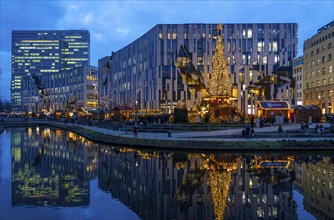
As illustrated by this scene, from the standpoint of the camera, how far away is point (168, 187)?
19.7m

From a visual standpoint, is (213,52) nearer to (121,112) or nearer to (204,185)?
(121,112)

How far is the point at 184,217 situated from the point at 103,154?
70.7ft

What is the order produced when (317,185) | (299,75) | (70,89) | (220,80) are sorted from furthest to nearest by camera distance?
(70,89) → (299,75) → (220,80) → (317,185)

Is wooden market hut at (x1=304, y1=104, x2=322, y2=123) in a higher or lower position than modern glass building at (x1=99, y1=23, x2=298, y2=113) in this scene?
lower

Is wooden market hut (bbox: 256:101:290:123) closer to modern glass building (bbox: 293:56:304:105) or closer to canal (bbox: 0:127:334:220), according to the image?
canal (bbox: 0:127:334:220)

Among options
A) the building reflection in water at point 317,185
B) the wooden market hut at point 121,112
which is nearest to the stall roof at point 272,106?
the wooden market hut at point 121,112

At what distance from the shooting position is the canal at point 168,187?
15031mm

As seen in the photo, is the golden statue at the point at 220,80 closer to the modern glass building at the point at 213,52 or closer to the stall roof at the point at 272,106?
the stall roof at the point at 272,106

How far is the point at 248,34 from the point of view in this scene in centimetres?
10450

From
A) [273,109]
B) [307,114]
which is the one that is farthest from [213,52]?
[307,114]

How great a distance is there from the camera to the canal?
15.0 meters

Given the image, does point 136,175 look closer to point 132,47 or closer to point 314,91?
point 314,91

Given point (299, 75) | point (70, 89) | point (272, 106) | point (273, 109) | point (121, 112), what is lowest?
point (121, 112)

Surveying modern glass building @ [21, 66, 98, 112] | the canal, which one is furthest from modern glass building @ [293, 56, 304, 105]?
the canal
